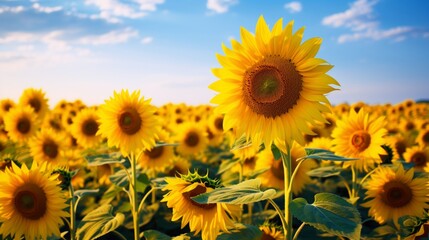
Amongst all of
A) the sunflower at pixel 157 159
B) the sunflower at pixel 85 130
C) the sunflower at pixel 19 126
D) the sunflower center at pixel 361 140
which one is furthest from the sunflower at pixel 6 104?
the sunflower center at pixel 361 140

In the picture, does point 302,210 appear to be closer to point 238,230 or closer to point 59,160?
point 238,230

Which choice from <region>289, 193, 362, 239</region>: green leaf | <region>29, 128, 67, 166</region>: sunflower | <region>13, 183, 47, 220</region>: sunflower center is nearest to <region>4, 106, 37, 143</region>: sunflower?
<region>29, 128, 67, 166</region>: sunflower

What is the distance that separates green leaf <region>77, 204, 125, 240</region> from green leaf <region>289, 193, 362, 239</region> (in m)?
1.74

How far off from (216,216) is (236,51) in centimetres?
126

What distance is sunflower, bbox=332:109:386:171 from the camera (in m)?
4.54

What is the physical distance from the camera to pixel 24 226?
3668 millimetres

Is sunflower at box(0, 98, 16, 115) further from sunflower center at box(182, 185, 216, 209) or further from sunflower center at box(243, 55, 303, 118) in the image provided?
sunflower center at box(243, 55, 303, 118)

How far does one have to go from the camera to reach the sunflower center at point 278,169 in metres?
5.34

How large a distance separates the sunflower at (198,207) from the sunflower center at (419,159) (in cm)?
404

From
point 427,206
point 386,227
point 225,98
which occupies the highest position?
point 225,98

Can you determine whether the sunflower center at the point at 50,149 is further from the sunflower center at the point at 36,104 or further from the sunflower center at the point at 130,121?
the sunflower center at the point at 130,121

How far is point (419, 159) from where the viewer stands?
6.32 meters

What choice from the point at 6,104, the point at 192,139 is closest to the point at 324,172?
the point at 192,139

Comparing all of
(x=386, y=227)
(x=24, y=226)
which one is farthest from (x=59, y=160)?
(x=386, y=227)
